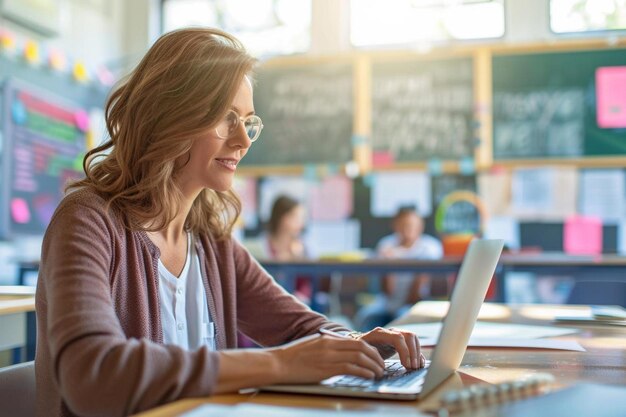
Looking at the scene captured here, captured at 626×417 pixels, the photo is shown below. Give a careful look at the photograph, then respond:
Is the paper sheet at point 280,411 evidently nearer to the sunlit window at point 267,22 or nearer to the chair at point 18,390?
the chair at point 18,390

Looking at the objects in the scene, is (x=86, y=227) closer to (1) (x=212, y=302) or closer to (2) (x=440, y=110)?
(1) (x=212, y=302)

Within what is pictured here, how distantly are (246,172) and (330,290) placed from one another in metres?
1.06

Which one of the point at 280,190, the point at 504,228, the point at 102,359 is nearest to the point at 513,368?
the point at 102,359

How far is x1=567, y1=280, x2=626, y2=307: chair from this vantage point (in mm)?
2891

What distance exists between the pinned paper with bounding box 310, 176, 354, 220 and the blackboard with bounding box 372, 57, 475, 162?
368 mm

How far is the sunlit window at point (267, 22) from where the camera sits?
5238mm

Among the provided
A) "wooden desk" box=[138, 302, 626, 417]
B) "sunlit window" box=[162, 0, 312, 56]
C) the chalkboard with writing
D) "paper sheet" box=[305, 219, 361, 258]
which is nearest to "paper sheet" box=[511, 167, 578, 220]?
the chalkboard with writing

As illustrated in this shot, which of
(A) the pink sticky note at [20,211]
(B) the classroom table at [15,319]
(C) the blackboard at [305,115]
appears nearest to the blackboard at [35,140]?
(A) the pink sticky note at [20,211]

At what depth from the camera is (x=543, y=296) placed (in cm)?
473

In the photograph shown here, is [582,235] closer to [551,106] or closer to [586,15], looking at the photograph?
[551,106]

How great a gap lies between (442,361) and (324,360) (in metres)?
0.14

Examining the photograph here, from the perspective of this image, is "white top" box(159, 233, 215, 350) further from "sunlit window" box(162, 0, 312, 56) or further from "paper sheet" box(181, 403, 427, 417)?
"sunlit window" box(162, 0, 312, 56)

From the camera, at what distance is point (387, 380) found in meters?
0.89

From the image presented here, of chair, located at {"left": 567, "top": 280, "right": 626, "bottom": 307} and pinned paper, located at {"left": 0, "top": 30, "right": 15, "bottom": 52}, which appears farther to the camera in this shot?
pinned paper, located at {"left": 0, "top": 30, "right": 15, "bottom": 52}
